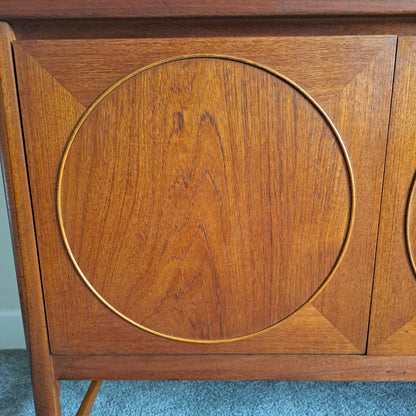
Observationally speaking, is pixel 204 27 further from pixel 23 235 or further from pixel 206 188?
pixel 23 235

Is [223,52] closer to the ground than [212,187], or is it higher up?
higher up

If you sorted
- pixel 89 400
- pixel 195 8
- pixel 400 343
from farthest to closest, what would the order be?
1. pixel 89 400
2. pixel 400 343
3. pixel 195 8

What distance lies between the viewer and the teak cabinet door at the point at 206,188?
42 centimetres

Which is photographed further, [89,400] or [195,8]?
[89,400]

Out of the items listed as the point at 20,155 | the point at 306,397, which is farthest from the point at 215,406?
the point at 20,155

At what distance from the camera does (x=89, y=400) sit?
0.67m

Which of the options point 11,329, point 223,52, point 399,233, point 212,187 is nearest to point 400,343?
point 399,233

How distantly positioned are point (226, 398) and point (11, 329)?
0.51 meters

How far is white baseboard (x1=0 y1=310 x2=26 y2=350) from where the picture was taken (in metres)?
0.90

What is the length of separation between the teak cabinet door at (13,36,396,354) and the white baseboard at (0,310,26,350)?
0.46 m

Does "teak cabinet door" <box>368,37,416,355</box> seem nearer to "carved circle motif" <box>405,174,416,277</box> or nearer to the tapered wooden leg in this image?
"carved circle motif" <box>405,174,416,277</box>

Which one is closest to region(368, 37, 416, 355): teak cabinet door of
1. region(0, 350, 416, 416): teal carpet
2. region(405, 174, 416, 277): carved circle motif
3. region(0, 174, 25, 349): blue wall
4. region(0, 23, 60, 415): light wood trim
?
region(405, 174, 416, 277): carved circle motif

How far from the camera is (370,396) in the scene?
0.74 meters

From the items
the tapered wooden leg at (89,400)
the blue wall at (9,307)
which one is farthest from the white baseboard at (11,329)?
the tapered wooden leg at (89,400)
